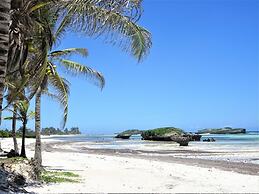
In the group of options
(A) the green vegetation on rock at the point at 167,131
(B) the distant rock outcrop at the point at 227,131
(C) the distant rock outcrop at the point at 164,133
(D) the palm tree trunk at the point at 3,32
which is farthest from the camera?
(B) the distant rock outcrop at the point at 227,131

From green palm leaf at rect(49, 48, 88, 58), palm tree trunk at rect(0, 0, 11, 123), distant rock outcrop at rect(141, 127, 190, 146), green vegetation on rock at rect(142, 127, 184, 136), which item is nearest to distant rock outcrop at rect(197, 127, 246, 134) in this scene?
distant rock outcrop at rect(141, 127, 190, 146)

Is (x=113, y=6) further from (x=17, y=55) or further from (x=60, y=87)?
(x=60, y=87)

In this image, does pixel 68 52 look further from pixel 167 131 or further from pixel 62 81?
pixel 167 131

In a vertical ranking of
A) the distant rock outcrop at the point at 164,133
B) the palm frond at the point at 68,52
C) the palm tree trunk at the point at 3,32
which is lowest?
the distant rock outcrop at the point at 164,133

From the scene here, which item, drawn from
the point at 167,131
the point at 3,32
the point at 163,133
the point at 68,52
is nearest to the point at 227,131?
the point at 163,133

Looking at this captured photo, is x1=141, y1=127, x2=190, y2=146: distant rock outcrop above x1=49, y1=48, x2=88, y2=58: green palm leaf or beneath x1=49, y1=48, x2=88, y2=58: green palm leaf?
beneath

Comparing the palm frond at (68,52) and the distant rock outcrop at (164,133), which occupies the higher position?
the palm frond at (68,52)

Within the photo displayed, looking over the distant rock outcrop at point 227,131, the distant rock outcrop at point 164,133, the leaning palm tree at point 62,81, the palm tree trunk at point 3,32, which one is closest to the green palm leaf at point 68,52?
the leaning palm tree at point 62,81

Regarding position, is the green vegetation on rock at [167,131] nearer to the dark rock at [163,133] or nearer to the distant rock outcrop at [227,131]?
the dark rock at [163,133]

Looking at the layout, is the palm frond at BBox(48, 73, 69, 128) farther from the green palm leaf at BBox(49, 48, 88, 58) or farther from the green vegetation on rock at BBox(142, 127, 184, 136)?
the green vegetation on rock at BBox(142, 127, 184, 136)

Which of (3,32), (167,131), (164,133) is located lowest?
(164,133)

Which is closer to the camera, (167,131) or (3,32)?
(3,32)

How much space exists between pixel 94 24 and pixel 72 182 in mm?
6152

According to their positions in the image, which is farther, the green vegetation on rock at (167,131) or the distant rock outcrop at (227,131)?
the distant rock outcrop at (227,131)
